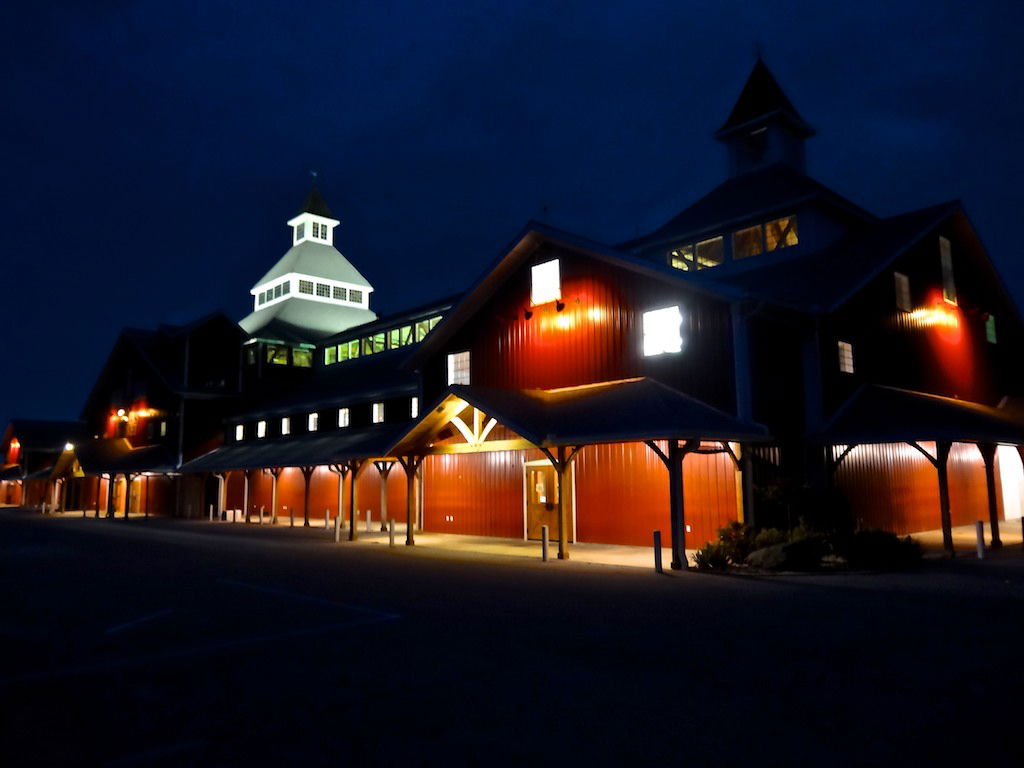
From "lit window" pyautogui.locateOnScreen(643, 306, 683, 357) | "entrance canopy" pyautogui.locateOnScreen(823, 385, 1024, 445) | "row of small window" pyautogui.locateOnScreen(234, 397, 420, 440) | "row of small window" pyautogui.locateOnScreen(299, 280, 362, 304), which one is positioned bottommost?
"entrance canopy" pyautogui.locateOnScreen(823, 385, 1024, 445)

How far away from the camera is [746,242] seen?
993 inches

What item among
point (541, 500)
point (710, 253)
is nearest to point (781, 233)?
A: point (710, 253)

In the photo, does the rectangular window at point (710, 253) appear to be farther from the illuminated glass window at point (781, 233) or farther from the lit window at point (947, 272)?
the lit window at point (947, 272)

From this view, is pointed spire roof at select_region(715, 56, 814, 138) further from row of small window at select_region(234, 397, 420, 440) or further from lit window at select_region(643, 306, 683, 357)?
row of small window at select_region(234, 397, 420, 440)

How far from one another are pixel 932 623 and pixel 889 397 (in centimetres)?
1191

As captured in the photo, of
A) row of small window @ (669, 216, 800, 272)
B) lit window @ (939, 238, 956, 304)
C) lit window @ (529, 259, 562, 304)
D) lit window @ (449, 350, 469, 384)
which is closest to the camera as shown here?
lit window @ (529, 259, 562, 304)

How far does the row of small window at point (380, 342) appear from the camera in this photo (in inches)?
1508

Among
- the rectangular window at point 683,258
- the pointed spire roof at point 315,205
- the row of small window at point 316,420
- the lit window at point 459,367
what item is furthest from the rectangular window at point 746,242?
the pointed spire roof at point 315,205

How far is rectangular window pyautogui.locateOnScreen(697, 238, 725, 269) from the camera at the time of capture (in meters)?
25.8

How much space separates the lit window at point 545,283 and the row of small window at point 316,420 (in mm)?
7731

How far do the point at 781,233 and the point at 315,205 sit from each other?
43.6 meters

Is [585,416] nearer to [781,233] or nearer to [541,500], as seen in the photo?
[541,500]

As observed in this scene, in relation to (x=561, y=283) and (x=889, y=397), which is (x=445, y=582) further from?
(x=889, y=397)

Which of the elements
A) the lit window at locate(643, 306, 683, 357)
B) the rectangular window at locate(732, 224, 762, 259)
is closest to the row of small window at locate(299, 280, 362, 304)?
the rectangular window at locate(732, 224, 762, 259)
